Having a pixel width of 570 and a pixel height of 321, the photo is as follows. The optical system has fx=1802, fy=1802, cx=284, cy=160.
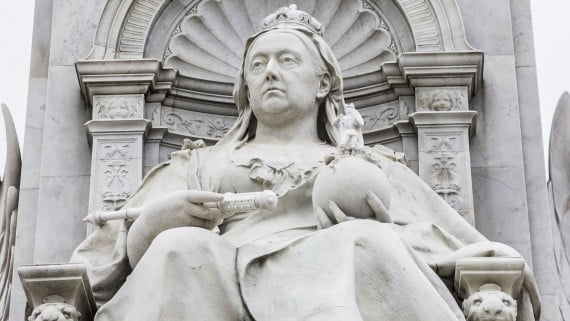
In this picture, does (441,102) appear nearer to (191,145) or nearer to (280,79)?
(280,79)

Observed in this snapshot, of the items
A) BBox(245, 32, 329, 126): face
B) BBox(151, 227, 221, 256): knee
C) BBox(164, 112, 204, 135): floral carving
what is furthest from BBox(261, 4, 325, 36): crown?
BBox(151, 227, 221, 256): knee

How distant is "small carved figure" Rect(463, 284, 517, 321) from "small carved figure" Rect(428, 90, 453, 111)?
3.30 m

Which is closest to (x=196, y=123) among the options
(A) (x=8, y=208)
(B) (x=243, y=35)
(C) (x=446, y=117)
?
(B) (x=243, y=35)

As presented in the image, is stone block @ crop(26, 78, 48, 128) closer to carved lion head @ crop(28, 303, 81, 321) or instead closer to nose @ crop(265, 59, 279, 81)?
nose @ crop(265, 59, 279, 81)

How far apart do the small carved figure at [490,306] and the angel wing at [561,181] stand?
10.3 feet

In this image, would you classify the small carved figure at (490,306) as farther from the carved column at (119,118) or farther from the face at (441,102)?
the carved column at (119,118)

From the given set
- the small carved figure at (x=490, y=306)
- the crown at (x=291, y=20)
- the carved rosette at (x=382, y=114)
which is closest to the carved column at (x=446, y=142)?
the carved rosette at (x=382, y=114)

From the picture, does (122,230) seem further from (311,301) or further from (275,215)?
(311,301)

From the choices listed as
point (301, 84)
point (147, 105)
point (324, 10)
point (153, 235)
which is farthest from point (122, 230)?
point (324, 10)

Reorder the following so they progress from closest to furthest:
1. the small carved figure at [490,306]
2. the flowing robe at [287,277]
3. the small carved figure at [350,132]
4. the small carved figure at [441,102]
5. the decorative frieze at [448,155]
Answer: the flowing robe at [287,277]
the small carved figure at [490,306]
the small carved figure at [350,132]
the decorative frieze at [448,155]
the small carved figure at [441,102]

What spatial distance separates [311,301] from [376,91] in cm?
447

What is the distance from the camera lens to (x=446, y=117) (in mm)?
13898

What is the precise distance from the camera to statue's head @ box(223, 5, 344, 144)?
1266 centimetres

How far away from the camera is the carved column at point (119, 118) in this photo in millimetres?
13805
